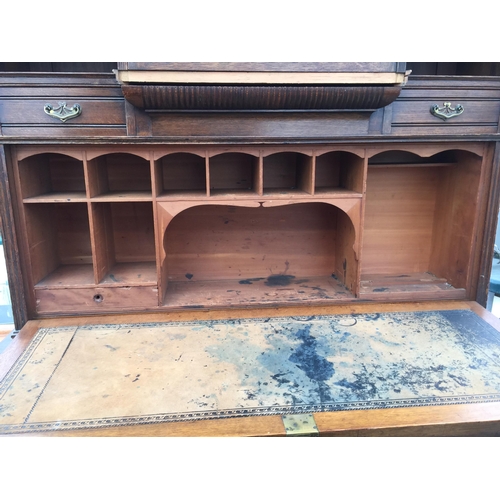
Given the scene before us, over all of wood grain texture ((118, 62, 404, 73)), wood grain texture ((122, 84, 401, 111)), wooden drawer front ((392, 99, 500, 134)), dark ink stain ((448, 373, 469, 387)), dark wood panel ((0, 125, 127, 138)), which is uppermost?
wood grain texture ((118, 62, 404, 73))

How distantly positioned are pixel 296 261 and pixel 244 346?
2.52 ft

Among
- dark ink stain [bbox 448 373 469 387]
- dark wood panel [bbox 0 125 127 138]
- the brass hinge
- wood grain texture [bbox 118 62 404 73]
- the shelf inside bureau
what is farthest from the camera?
the shelf inside bureau

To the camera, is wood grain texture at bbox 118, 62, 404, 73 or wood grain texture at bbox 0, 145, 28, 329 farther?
wood grain texture at bbox 0, 145, 28, 329

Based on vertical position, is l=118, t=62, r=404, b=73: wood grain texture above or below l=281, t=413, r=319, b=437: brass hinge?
above

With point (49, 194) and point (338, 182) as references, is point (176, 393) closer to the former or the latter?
point (49, 194)

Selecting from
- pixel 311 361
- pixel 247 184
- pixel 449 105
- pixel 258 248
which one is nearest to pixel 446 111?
pixel 449 105

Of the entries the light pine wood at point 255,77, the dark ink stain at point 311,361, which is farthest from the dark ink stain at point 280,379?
the light pine wood at point 255,77

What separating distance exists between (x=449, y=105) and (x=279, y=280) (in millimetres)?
1072

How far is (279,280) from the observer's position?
206 cm

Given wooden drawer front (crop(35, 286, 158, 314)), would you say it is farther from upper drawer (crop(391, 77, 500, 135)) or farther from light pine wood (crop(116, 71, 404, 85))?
upper drawer (crop(391, 77, 500, 135))

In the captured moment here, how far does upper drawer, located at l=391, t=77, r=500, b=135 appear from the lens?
1628mm

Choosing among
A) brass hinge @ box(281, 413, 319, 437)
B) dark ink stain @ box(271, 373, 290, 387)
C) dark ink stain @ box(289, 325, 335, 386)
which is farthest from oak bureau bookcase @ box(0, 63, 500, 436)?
brass hinge @ box(281, 413, 319, 437)

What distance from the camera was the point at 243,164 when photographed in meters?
2.00
